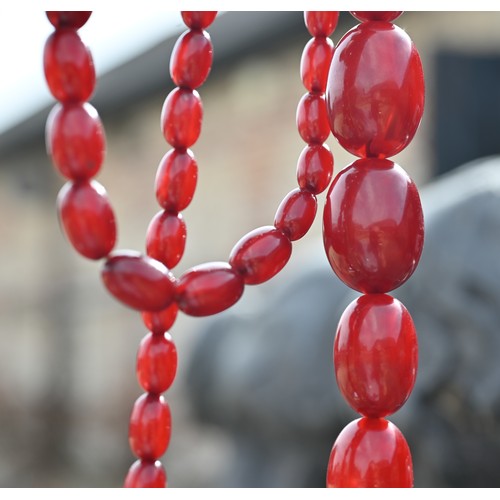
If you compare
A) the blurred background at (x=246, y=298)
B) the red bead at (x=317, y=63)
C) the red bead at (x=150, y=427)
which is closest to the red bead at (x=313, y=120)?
the red bead at (x=317, y=63)

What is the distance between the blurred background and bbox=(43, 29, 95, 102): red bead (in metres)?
0.58

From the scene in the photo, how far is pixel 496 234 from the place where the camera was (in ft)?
2.48

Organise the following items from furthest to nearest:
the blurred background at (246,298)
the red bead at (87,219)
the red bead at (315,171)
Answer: the blurred background at (246,298) < the red bead at (315,171) < the red bead at (87,219)

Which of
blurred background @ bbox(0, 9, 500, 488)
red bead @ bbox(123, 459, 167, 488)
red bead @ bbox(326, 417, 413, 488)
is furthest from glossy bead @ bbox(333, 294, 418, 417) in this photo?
blurred background @ bbox(0, 9, 500, 488)

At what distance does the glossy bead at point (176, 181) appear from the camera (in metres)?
0.32

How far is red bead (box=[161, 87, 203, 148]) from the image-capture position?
321mm

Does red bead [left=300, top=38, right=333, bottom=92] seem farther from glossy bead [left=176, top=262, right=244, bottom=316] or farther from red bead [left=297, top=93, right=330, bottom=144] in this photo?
glossy bead [left=176, top=262, right=244, bottom=316]

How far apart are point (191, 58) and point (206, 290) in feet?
0.36

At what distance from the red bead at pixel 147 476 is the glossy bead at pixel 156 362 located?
0.10ft

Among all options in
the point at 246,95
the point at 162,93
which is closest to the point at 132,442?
the point at 246,95

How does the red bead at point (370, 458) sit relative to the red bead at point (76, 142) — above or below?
below

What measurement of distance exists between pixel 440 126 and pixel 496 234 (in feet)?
3.77

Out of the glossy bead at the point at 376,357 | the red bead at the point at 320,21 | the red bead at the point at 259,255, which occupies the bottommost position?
the glossy bead at the point at 376,357

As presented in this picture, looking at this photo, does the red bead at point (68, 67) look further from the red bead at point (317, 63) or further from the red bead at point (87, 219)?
the red bead at point (317, 63)
